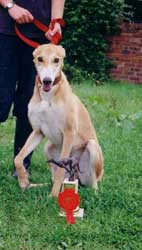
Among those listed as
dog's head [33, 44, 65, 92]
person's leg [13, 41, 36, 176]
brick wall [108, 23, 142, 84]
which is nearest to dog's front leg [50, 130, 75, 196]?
dog's head [33, 44, 65, 92]

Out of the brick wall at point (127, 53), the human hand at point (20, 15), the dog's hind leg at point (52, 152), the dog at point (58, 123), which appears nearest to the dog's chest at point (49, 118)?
the dog at point (58, 123)

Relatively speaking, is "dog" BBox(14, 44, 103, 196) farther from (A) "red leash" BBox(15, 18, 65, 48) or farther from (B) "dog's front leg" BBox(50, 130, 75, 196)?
(A) "red leash" BBox(15, 18, 65, 48)

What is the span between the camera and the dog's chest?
4469 mm

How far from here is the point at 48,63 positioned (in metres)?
4.28

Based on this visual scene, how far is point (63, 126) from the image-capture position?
14.7 feet

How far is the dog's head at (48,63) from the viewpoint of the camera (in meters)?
4.25

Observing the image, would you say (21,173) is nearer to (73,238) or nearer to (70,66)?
(73,238)

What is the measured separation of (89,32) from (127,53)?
91 centimetres

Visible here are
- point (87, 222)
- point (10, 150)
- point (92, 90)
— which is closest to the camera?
point (87, 222)

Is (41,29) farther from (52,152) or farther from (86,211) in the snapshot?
(86,211)

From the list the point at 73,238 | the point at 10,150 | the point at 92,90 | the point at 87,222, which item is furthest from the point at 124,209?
the point at 92,90

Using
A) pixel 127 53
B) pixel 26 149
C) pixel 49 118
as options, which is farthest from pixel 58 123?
pixel 127 53

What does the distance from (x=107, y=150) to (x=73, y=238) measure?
2.38 metres

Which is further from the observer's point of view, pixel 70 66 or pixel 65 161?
pixel 70 66
